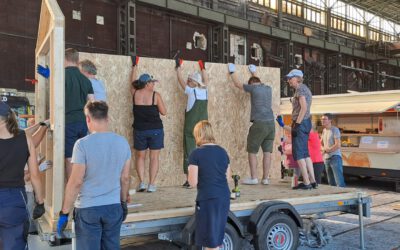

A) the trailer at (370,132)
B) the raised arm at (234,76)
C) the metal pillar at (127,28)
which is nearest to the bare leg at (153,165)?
the raised arm at (234,76)

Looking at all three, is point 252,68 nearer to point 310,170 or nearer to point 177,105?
point 177,105

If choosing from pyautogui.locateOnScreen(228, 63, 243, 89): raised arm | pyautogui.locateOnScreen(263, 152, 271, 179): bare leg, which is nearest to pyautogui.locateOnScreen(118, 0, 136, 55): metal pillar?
pyautogui.locateOnScreen(228, 63, 243, 89): raised arm

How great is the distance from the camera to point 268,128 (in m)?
6.89

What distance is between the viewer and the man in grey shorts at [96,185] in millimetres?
3264

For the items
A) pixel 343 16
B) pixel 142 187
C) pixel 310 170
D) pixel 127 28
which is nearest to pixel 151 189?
pixel 142 187

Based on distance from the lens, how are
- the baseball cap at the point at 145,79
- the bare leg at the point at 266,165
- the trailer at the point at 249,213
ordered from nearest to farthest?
the trailer at the point at 249,213 → the baseball cap at the point at 145,79 → the bare leg at the point at 266,165

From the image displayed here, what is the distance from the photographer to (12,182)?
3418mm

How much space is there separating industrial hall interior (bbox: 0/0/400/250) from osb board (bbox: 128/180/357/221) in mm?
16

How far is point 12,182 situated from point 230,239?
7.72 feet

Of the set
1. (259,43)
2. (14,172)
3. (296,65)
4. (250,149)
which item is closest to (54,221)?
(14,172)

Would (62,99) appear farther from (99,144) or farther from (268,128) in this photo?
(268,128)

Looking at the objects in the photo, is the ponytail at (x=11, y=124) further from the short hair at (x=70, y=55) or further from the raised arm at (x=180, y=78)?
the raised arm at (x=180, y=78)

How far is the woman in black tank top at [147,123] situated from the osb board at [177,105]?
0.30 m

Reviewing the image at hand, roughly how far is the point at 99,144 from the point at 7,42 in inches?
583
